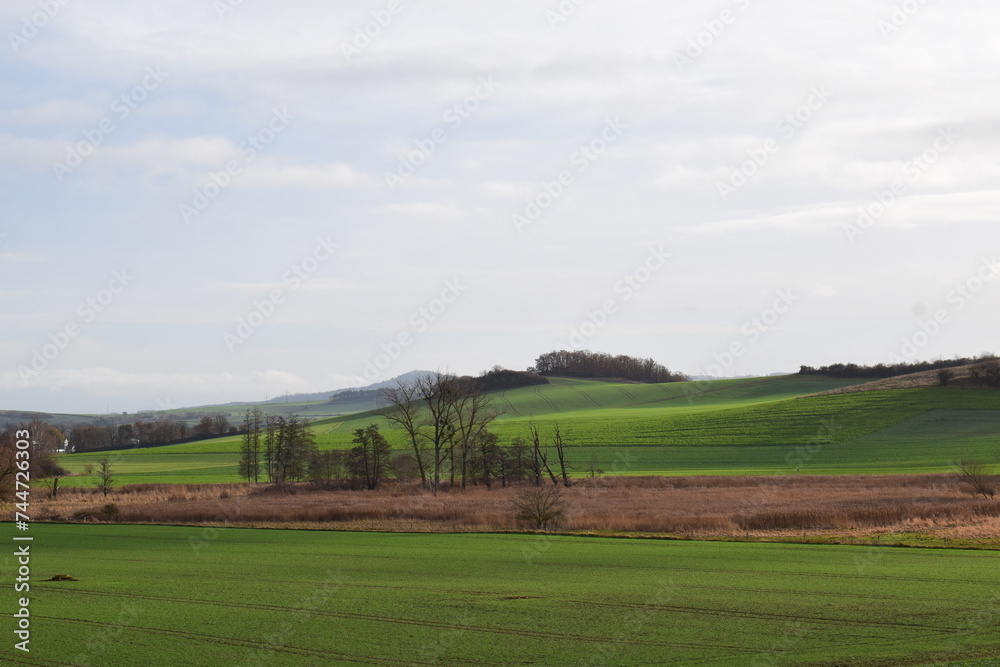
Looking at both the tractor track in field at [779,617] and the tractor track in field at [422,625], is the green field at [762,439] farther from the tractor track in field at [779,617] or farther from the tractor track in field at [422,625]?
the tractor track in field at [422,625]

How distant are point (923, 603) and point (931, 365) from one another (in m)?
132

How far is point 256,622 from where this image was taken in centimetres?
1585

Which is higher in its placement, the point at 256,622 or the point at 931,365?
the point at 931,365

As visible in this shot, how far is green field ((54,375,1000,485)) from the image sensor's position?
73938 millimetres

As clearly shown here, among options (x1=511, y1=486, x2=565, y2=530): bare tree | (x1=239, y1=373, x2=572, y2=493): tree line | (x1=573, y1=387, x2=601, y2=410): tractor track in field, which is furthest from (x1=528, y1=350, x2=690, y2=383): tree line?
(x1=511, y1=486, x2=565, y2=530): bare tree

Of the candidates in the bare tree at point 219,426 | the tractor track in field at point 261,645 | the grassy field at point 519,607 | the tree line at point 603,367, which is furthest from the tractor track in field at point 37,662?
the tree line at point 603,367

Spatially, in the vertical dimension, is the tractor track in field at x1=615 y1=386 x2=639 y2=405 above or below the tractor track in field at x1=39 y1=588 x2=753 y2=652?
above

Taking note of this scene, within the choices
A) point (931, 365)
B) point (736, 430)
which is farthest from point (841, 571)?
point (931, 365)

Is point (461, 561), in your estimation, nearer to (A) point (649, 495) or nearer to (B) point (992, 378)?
(A) point (649, 495)

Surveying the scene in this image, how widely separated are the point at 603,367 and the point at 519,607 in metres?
177

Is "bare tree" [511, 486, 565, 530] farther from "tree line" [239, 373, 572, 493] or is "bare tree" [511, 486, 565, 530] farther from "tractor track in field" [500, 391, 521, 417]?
"tractor track in field" [500, 391, 521, 417]

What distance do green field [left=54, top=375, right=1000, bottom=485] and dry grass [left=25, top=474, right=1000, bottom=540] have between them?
51.7ft

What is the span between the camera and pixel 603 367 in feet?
634

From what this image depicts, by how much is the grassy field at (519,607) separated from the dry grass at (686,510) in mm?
6848
